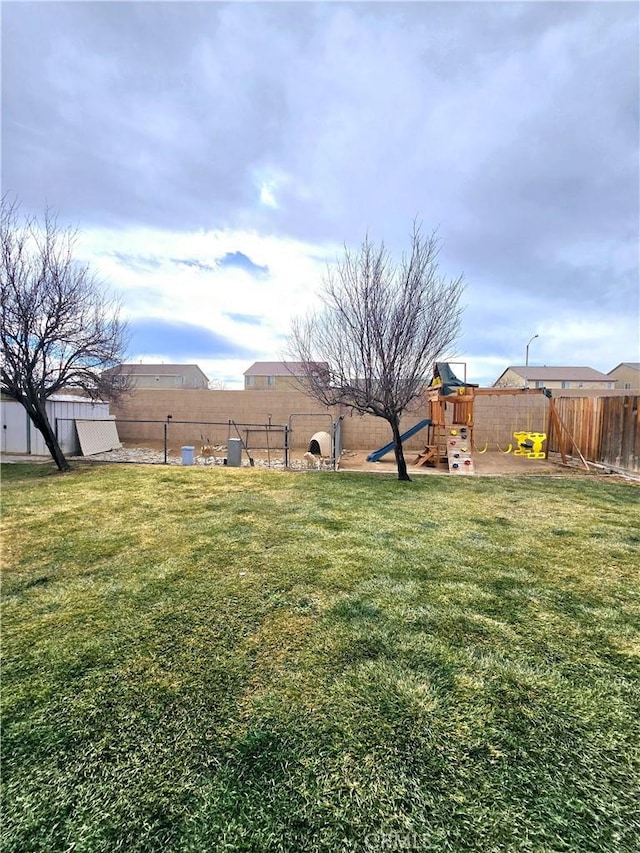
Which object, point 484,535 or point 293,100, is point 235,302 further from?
point 484,535

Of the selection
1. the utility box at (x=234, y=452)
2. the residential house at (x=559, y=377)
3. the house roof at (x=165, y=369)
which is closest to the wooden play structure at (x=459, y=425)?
the utility box at (x=234, y=452)

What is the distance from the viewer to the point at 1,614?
2572 mm

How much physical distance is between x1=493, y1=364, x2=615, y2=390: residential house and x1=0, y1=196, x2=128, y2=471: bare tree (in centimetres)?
3600

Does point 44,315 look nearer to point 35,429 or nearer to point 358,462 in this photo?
point 35,429

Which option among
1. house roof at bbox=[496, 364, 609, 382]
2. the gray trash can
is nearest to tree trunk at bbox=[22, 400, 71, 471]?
the gray trash can

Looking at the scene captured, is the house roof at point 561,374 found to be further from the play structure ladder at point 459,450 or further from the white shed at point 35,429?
the white shed at point 35,429

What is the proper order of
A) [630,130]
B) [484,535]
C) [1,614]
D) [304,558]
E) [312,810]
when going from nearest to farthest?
[312,810] < [1,614] < [304,558] < [484,535] < [630,130]

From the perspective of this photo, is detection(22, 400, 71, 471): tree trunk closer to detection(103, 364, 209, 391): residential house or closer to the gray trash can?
the gray trash can

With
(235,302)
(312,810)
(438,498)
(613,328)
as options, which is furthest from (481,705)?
(613,328)

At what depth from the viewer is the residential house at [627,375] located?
39719 millimetres

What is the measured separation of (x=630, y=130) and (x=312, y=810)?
393 inches

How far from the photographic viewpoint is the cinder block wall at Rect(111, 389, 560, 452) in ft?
40.5

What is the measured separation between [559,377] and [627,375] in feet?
28.0

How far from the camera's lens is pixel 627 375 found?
134ft
